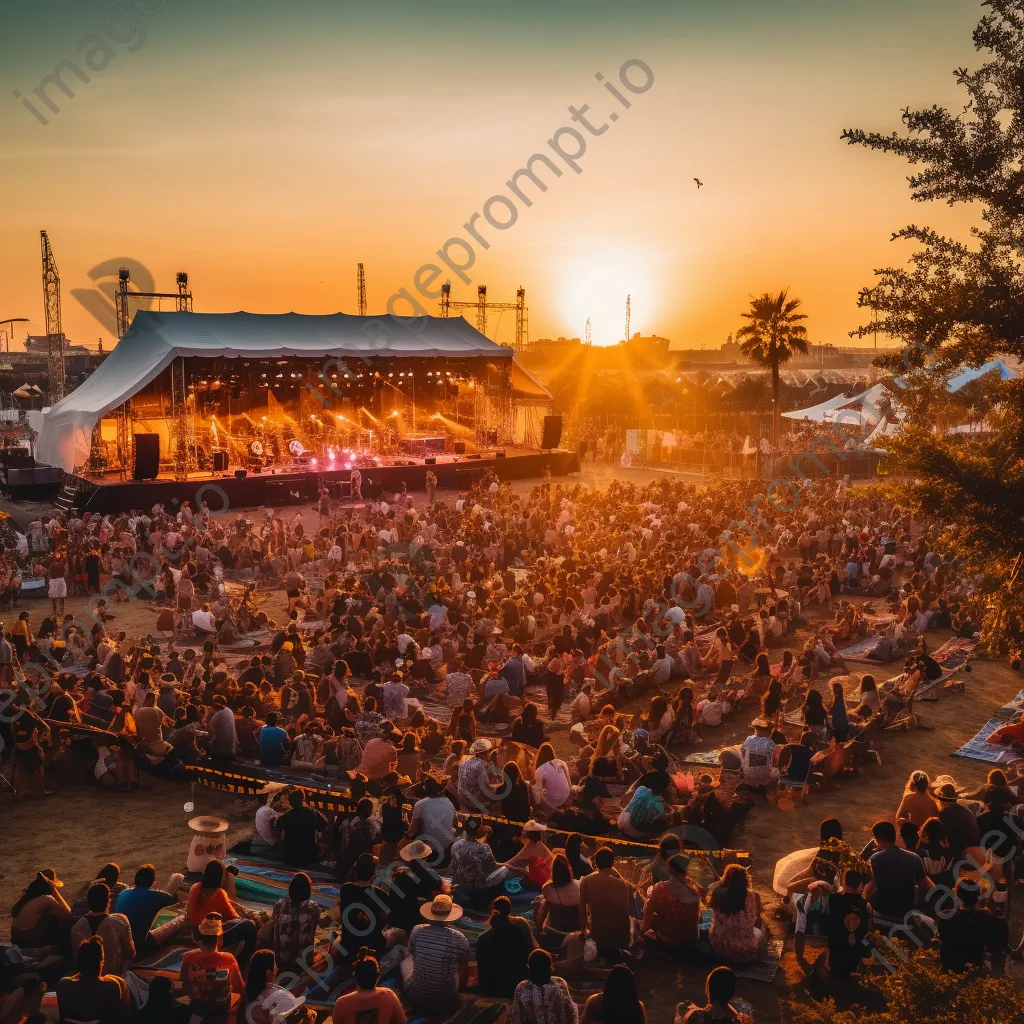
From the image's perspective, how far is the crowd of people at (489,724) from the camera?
5.89m

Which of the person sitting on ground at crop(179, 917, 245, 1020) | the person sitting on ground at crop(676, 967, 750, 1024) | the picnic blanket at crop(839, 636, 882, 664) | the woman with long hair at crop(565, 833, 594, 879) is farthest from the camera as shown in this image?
the picnic blanket at crop(839, 636, 882, 664)

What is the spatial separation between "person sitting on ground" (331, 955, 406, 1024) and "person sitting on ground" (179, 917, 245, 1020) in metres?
0.69

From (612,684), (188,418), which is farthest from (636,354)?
(612,684)

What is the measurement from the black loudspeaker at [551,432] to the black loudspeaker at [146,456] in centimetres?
1570

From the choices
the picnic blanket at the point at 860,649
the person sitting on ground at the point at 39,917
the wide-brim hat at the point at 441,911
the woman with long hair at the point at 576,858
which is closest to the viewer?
the wide-brim hat at the point at 441,911

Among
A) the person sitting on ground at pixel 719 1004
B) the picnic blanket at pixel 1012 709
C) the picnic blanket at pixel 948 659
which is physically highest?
the person sitting on ground at pixel 719 1004

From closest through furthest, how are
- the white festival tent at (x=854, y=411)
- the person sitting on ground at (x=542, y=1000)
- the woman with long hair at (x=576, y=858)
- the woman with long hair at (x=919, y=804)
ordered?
the person sitting on ground at (x=542, y=1000), the woman with long hair at (x=576, y=858), the woman with long hair at (x=919, y=804), the white festival tent at (x=854, y=411)

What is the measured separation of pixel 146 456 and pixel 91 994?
81.9ft

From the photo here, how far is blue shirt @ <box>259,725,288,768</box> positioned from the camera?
9.26m

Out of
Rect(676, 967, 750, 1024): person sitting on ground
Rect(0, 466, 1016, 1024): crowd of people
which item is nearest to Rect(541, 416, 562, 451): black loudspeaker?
Rect(0, 466, 1016, 1024): crowd of people

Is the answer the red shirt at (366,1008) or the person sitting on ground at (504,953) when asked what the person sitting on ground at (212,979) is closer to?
the red shirt at (366,1008)

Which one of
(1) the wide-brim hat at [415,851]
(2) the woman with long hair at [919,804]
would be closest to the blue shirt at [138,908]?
(1) the wide-brim hat at [415,851]

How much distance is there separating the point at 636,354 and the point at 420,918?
125906 millimetres

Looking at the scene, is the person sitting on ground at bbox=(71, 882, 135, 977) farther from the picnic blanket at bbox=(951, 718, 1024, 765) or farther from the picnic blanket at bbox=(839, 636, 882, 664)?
the picnic blanket at bbox=(839, 636, 882, 664)
